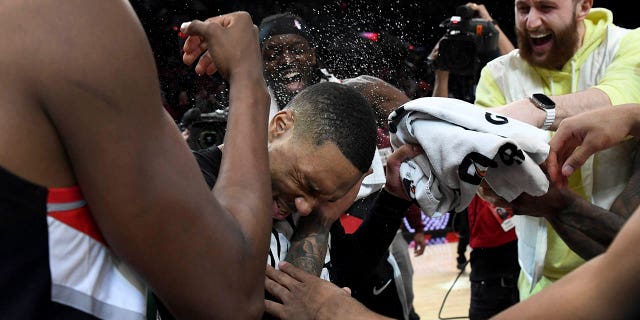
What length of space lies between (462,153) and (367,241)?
1.54ft

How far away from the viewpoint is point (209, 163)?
1457mm

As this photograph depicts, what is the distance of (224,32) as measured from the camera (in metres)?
1.17

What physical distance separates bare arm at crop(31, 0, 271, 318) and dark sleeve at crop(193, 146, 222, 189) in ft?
1.23

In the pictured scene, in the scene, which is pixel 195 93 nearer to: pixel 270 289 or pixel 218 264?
pixel 270 289

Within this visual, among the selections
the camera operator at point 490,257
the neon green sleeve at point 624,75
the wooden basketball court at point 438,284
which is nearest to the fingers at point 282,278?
the neon green sleeve at point 624,75

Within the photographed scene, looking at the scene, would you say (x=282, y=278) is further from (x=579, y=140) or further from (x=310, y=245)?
(x=579, y=140)

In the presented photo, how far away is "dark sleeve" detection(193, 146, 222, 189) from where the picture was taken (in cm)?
142

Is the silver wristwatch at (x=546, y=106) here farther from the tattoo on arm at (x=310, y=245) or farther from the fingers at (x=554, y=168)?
the tattoo on arm at (x=310, y=245)

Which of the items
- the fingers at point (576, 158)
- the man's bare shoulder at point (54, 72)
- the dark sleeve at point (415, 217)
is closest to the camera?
the man's bare shoulder at point (54, 72)

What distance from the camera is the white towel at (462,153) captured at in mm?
1507

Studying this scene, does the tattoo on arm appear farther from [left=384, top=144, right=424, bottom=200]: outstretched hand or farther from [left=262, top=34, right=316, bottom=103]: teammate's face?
[left=262, top=34, right=316, bottom=103]: teammate's face

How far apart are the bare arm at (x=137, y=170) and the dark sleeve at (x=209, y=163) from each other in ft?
1.23

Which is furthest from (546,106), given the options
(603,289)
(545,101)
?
(603,289)

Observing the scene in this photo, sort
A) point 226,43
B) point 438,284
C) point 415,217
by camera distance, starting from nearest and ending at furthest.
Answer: point 226,43, point 415,217, point 438,284
